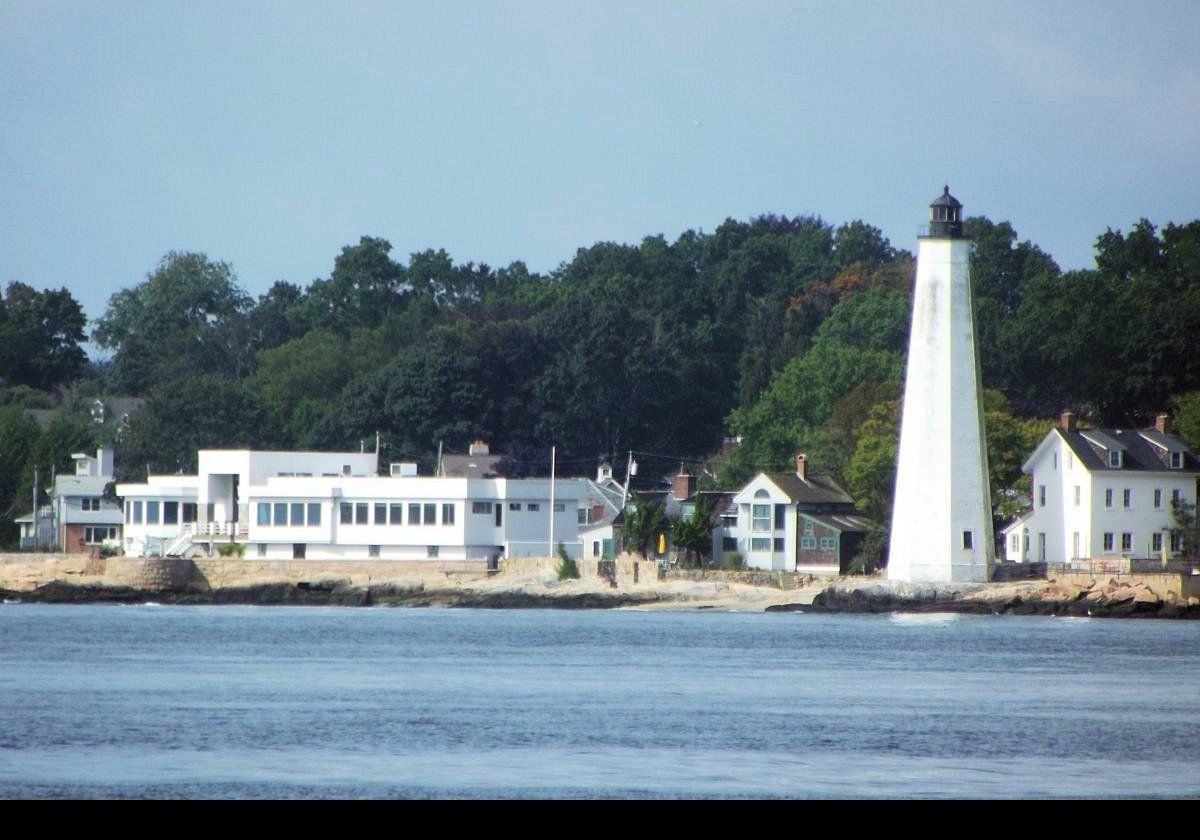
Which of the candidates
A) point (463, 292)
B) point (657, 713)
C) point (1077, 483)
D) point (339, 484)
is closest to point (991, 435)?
point (1077, 483)

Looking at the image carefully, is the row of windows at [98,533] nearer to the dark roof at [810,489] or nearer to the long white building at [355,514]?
the long white building at [355,514]

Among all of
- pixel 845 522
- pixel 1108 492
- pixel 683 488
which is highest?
pixel 683 488

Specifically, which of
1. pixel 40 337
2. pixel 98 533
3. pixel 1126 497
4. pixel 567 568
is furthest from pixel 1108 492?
pixel 40 337

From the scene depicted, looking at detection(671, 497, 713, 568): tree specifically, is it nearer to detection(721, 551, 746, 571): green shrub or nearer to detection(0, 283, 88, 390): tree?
detection(721, 551, 746, 571): green shrub

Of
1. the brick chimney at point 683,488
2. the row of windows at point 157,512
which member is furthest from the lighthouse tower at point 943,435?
the row of windows at point 157,512

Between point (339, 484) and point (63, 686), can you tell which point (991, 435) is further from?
point (63, 686)

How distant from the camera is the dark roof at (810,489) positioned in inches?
2426

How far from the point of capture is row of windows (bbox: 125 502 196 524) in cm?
6725

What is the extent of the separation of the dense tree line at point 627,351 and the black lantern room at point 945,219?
33.6ft

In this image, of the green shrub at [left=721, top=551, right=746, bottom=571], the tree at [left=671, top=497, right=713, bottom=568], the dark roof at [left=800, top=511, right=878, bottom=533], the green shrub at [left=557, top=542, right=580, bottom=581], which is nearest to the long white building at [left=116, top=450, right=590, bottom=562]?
the green shrub at [left=557, top=542, right=580, bottom=581]

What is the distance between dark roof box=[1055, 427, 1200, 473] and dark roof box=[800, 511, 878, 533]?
23.8ft

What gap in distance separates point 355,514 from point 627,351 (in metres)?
26.0

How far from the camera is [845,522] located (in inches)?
2400

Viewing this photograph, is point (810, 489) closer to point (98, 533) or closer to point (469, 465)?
point (469, 465)
